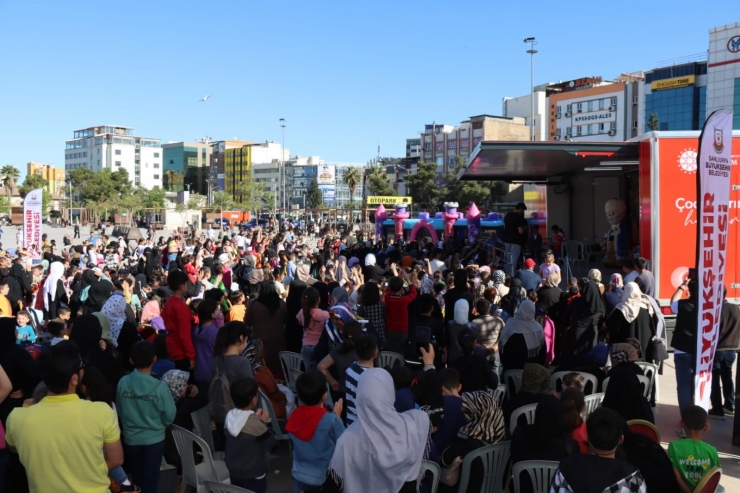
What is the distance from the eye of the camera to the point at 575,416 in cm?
411

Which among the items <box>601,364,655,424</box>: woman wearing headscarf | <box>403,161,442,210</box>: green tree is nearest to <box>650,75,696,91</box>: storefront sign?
<box>403,161,442,210</box>: green tree

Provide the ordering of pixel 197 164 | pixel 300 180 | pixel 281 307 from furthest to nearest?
pixel 197 164 < pixel 300 180 < pixel 281 307

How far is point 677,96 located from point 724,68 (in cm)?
1052

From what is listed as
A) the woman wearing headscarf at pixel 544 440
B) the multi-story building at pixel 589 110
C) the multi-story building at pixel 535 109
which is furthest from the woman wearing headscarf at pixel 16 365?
the multi-story building at pixel 535 109

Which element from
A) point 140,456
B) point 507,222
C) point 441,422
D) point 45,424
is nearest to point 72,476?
point 45,424

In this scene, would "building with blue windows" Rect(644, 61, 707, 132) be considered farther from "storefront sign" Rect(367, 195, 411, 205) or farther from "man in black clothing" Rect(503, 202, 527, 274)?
"man in black clothing" Rect(503, 202, 527, 274)

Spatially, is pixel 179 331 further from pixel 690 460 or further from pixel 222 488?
pixel 690 460

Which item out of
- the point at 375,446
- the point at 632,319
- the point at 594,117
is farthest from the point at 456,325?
the point at 594,117

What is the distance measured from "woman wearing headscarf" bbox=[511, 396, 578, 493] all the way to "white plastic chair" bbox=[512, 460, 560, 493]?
57 millimetres

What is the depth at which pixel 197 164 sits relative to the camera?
165 meters

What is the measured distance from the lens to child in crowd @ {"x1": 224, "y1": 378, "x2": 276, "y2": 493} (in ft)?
12.8

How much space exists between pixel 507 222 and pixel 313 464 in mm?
13338

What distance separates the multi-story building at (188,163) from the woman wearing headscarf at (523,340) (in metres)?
162

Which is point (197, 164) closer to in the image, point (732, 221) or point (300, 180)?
point (300, 180)
